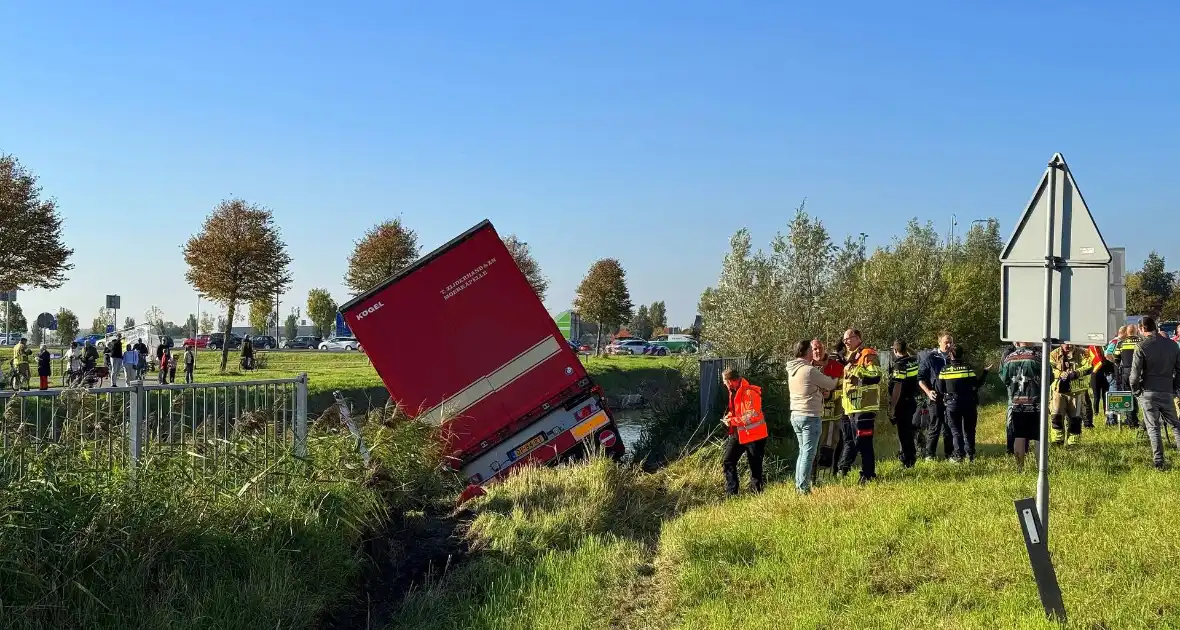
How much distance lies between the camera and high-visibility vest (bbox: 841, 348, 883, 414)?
10.2 meters

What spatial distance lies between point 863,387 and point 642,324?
4401 inches

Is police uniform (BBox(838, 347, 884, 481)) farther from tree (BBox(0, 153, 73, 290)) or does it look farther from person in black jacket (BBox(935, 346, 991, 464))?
tree (BBox(0, 153, 73, 290))

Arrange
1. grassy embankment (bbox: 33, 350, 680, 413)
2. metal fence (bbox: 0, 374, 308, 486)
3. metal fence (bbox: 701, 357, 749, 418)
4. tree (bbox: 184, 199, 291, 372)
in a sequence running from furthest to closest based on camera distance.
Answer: tree (bbox: 184, 199, 291, 372), grassy embankment (bbox: 33, 350, 680, 413), metal fence (bbox: 701, 357, 749, 418), metal fence (bbox: 0, 374, 308, 486)

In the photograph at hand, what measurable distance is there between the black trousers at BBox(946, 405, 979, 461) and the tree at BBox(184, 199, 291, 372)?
30975 mm

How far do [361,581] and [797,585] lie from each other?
3.27m

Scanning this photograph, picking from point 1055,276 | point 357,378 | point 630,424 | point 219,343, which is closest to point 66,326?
point 219,343

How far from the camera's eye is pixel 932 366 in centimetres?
1144

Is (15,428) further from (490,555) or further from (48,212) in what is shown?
(48,212)

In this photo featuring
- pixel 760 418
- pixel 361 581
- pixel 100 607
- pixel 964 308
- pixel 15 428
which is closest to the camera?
pixel 100 607

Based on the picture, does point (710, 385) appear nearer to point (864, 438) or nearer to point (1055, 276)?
point (864, 438)

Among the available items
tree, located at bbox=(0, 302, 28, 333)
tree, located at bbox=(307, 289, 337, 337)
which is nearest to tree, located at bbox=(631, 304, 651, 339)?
tree, located at bbox=(307, 289, 337, 337)

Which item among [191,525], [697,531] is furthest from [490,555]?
[191,525]

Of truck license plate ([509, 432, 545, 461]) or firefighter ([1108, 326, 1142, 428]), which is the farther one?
firefighter ([1108, 326, 1142, 428])

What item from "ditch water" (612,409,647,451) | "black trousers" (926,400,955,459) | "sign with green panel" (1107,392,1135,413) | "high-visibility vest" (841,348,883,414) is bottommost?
"ditch water" (612,409,647,451)
